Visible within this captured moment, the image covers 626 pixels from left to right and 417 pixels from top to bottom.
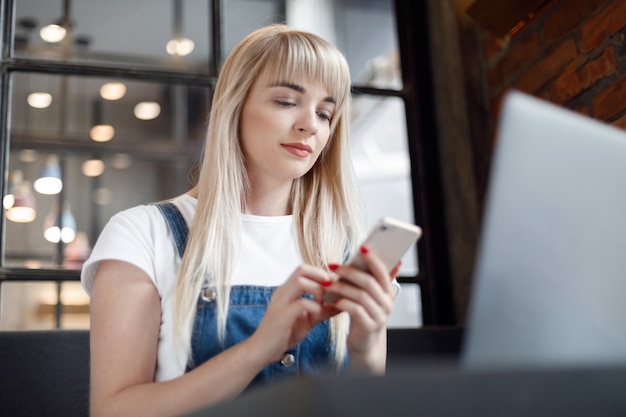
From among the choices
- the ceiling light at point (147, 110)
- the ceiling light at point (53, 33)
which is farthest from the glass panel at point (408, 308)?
the ceiling light at point (147, 110)

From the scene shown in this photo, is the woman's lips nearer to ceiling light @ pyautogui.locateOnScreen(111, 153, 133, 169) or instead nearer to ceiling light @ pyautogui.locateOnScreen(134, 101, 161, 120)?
ceiling light @ pyautogui.locateOnScreen(134, 101, 161, 120)

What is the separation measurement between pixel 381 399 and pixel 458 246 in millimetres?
1628

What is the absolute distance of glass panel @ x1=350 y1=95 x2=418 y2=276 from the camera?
7.23 ft

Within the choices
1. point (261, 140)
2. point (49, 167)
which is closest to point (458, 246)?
point (261, 140)

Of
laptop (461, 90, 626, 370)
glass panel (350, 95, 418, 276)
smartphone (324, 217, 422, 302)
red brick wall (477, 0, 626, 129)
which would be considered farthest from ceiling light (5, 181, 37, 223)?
laptop (461, 90, 626, 370)

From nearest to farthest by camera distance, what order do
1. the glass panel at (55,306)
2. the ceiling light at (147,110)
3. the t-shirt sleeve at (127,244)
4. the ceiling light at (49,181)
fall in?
the t-shirt sleeve at (127,244) < the glass panel at (55,306) < the ceiling light at (49,181) < the ceiling light at (147,110)

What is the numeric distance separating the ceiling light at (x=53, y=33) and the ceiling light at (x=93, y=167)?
3426mm

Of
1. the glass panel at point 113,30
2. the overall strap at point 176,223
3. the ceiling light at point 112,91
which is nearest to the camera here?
the overall strap at point 176,223

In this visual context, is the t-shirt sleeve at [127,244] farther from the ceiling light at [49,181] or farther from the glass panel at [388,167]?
the ceiling light at [49,181]

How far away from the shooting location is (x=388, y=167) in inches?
101

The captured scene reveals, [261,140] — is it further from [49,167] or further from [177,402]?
[49,167]

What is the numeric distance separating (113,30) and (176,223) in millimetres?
1354

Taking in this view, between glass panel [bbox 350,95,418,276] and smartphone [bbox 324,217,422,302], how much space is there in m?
1.12

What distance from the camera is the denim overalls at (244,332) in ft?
4.19
